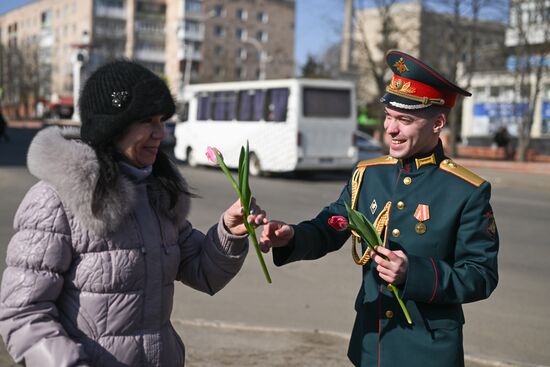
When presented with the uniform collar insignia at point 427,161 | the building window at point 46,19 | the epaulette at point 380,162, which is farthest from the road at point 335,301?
the building window at point 46,19

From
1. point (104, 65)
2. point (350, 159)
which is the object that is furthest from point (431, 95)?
point (350, 159)

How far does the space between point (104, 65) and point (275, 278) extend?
537cm

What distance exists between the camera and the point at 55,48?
99.0 meters

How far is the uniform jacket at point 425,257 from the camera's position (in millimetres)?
2482

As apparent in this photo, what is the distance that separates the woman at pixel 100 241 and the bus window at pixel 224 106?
63.8ft

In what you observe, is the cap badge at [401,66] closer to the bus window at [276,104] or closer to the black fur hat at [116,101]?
the black fur hat at [116,101]

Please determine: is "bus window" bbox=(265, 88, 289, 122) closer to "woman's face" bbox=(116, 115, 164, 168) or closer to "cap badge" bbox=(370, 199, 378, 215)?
"cap badge" bbox=(370, 199, 378, 215)

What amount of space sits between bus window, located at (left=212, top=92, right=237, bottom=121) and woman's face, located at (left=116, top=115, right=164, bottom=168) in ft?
63.8

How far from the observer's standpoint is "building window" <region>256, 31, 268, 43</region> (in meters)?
101

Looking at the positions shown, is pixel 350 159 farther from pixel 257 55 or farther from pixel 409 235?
pixel 257 55

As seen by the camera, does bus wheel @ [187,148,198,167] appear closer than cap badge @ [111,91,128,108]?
No

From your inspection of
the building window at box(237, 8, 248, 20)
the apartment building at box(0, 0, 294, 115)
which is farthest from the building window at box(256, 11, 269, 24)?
the building window at box(237, 8, 248, 20)

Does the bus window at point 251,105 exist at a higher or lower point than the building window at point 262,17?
lower

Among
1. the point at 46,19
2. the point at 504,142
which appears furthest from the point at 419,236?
the point at 46,19
